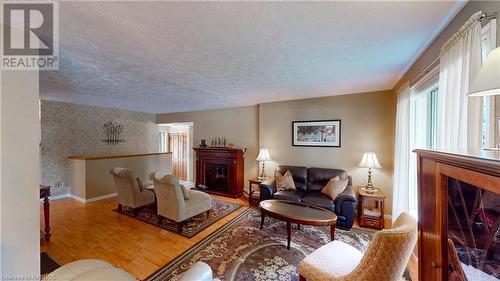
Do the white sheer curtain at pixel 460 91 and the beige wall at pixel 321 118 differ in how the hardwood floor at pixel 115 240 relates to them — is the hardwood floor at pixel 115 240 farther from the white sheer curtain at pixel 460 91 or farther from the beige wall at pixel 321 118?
the white sheer curtain at pixel 460 91

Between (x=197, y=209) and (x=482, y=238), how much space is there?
10.6 feet

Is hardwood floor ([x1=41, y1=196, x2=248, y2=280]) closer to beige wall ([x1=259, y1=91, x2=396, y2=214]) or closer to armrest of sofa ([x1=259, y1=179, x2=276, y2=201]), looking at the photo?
armrest of sofa ([x1=259, y1=179, x2=276, y2=201])

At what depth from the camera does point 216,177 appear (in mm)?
5359

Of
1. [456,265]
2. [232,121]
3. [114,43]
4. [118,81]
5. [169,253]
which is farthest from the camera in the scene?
[232,121]

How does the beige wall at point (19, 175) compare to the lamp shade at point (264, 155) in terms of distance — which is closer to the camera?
the beige wall at point (19, 175)

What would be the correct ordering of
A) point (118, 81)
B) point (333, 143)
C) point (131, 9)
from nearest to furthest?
point (131, 9) → point (118, 81) → point (333, 143)

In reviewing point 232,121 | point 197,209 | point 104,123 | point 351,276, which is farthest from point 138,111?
point 351,276

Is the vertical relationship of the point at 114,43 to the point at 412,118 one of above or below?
above

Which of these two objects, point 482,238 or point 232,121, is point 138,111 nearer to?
point 232,121

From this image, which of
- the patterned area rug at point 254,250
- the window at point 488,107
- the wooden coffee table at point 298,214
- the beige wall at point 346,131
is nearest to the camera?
the window at point 488,107

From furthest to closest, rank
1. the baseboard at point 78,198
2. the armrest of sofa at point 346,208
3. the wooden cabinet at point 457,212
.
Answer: the baseboard at point 78,198
the armrest of sofa at point 346,208
the wooden cabinet at point 457,212

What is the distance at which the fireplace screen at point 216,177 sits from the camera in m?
5.22

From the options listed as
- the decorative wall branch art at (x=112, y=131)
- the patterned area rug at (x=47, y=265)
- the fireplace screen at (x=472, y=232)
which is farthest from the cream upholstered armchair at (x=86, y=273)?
the decorative wall branch art at (x=112, y=131)

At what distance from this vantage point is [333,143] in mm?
4051
